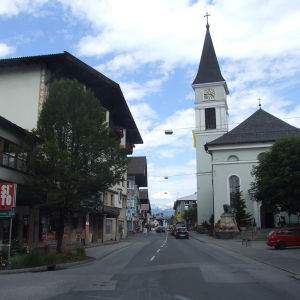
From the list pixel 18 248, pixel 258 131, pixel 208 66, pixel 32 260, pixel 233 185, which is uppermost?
pixel 208 66

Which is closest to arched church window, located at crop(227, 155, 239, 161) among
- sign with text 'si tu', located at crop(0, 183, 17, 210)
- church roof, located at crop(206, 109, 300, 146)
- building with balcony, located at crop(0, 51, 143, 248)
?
church roof, located at crop(206, 109, 300, 146)

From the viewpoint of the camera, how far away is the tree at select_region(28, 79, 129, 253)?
703 inches

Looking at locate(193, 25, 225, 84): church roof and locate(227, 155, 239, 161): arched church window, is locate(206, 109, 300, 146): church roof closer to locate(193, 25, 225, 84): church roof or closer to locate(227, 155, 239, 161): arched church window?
locate(227, 155, 239, 161): arched church window

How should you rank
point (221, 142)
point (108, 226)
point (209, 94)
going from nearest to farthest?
point (108, 226)
point (221, 142)
point (209, 94)

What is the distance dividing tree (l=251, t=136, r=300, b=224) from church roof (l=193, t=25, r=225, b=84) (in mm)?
34838

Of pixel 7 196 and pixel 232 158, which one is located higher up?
pixel 232 158

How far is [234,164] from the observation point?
50219mm

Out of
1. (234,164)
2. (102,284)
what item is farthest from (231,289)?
(234,164)

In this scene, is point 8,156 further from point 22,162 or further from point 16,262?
point 16,262

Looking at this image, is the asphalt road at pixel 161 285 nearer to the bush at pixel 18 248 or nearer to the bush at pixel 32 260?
the bush at pixel 32 260

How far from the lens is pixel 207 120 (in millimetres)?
63156

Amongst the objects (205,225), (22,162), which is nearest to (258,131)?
(205,225)

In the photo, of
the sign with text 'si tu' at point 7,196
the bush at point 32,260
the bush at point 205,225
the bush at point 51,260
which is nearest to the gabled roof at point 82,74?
the sign with text 'si tu' at point 7,196

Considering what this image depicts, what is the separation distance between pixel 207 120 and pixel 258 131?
12902 mm
